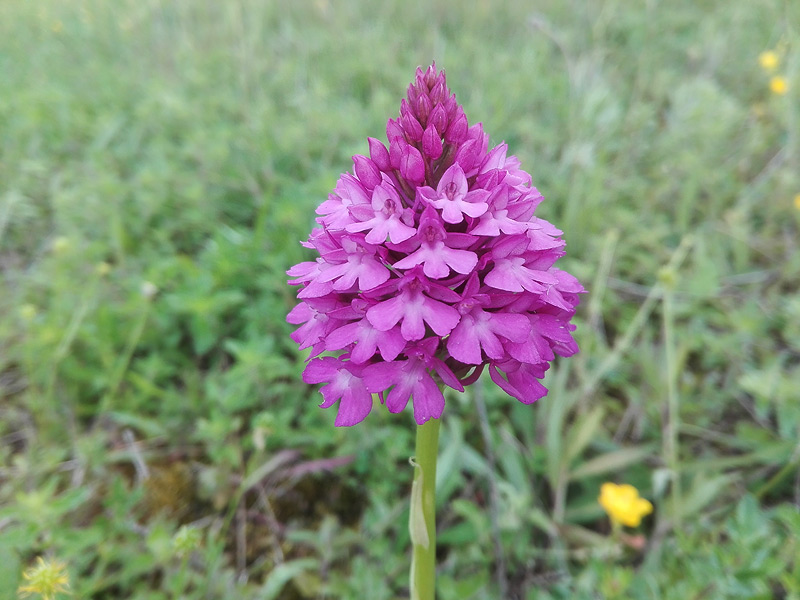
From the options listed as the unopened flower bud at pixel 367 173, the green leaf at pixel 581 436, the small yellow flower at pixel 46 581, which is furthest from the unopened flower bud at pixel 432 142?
the green leaf at pixel 581 436

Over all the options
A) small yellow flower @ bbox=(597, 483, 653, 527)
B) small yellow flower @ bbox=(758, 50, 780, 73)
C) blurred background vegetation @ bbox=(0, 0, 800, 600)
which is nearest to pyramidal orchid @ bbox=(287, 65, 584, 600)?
blurred background vegetation @ bbox=(0, 0, 800, 600)

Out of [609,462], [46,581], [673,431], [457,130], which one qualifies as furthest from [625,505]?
[46,581]

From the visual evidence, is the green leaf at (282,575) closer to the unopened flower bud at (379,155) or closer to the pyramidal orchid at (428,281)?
the pyramidal orchid at (428,281)

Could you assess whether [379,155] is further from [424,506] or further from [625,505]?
[625,505]

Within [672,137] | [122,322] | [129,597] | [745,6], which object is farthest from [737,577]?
[745,6]

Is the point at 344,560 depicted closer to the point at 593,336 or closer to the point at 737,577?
the point at 737,577

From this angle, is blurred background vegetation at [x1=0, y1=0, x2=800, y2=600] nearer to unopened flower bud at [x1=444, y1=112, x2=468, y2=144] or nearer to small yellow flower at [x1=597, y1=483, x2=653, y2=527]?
small yellow flower at [x1=597, y1=483, x2=653, y2=527]
